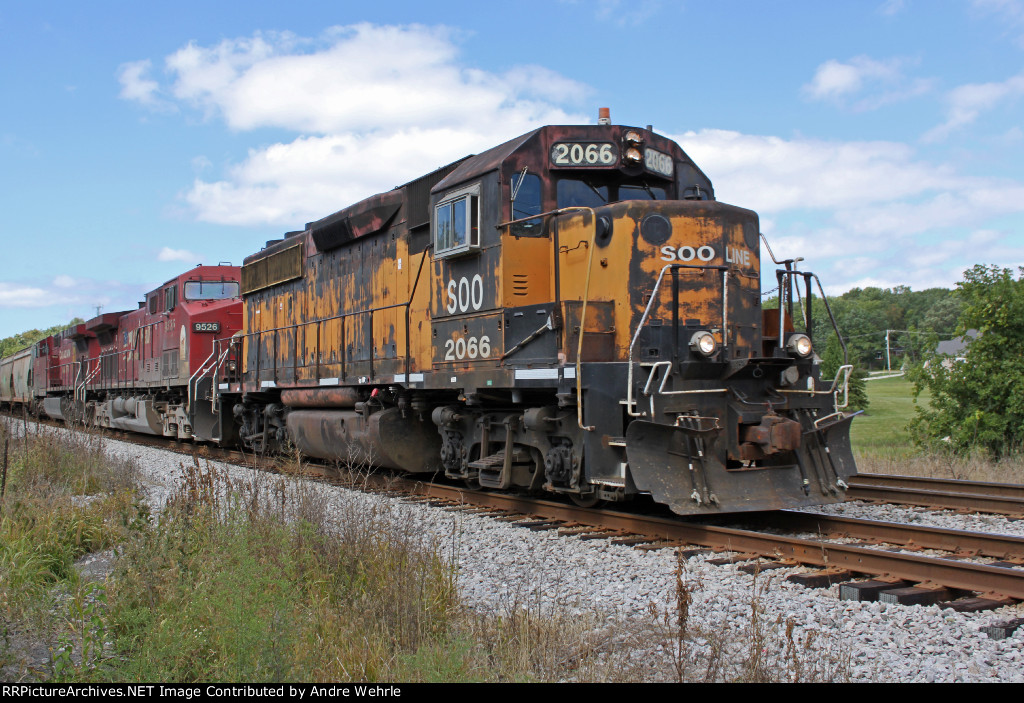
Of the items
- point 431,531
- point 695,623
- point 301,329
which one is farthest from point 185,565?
point 301,329

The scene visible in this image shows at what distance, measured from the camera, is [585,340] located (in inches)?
291

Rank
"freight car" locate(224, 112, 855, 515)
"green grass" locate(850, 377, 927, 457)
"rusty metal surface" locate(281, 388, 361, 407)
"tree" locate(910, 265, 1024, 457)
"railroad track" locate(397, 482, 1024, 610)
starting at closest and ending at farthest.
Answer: "railroad track" locate(397, 482, 1024, 610)
"freight car" locate(224, 112, 855, 515)
"rusty metal surface" locate(281, 388, 361, 407)
"tree" locate(910, 265, 1024, 457)
"green grass" locate(850, 377, 927, 457)

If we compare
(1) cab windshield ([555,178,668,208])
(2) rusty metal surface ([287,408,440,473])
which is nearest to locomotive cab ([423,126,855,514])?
(1) cab windshield ([555,178,668,208])

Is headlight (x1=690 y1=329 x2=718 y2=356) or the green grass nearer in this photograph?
headlight (x1=690 y1=329 x2=718 y2=356)

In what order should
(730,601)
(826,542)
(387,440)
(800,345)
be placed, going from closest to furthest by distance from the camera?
(730,601) < (826,542) < (800,345) < (387,440)

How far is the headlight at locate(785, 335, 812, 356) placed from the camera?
771 cm

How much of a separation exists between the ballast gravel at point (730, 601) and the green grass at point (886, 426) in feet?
27.4

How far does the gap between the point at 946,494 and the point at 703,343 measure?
3.49 m

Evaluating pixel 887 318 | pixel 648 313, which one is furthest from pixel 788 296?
pixel 887 318

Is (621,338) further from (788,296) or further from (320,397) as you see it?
(320,397)

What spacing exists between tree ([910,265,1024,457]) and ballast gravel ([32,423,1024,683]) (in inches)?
213

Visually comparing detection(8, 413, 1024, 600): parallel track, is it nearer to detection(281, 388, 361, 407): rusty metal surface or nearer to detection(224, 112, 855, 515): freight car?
detection(224, 112, 855, 515): freight car

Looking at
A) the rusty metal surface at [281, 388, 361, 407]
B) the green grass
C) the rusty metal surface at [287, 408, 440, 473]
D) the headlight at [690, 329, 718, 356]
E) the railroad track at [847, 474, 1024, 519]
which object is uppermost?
the headlight at [690, 329, 718, 356]
